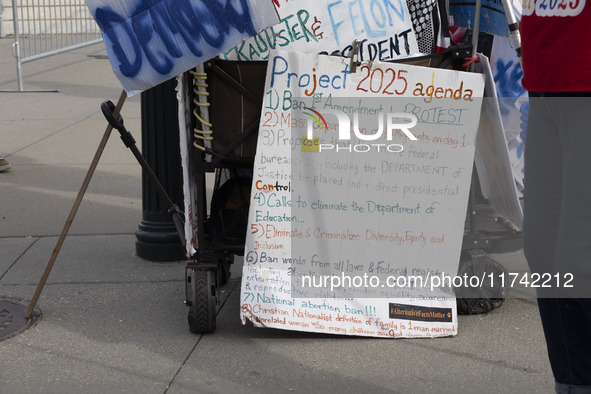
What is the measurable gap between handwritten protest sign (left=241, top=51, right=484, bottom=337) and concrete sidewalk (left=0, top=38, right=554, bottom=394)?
0.16 m

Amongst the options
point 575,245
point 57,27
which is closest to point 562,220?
point 575,245

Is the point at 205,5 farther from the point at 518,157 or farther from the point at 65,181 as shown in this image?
the point at 65,181

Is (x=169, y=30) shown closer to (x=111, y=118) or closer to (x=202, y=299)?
(x=111, y=118)

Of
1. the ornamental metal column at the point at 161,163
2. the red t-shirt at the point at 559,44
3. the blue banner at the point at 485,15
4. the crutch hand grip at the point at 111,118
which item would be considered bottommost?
the ornamental metal column at the point at 161,163

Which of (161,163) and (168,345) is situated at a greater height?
(161,163)

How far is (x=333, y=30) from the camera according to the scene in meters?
3.78

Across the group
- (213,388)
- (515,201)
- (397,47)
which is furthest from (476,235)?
(213,388)

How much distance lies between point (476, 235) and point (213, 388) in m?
1.52

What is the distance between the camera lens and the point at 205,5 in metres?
3.46

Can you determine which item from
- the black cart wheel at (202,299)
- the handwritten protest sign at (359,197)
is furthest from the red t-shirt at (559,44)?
the black cart wheel at (202,299)

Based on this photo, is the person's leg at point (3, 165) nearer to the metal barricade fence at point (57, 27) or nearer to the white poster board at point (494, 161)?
the white poster board at point (494, 161)

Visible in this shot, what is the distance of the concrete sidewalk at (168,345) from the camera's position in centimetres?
355

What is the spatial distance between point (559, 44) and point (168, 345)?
85.1 inches

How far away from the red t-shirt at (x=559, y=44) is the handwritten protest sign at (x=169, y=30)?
1.11 meters
